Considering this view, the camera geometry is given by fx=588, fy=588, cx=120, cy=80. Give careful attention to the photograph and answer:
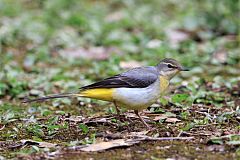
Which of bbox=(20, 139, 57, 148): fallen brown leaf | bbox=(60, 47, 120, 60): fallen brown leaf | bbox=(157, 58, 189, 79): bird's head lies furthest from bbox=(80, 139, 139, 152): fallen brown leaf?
bbox=(60, 47, 120, 60): fallen brown leaf

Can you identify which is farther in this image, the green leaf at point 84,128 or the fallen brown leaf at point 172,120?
the fallen brown leaf at point 172,120

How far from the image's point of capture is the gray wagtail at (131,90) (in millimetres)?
6578

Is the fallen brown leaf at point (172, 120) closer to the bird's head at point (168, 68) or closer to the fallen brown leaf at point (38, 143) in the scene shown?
the bird's head at point (168, 68)

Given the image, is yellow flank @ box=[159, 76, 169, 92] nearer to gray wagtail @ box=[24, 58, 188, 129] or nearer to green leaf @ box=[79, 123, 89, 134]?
gray wagtail @ box=[24, 58, 188, 129]

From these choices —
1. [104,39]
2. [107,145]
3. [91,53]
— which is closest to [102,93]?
[107,145]

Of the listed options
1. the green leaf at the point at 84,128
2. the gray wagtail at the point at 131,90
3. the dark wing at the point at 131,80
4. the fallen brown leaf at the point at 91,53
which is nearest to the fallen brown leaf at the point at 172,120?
the gray wagtail at the point at 131,90

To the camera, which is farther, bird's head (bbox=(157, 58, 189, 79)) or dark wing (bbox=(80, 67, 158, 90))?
bird's head (bbox=(157, 58, 189, 79))

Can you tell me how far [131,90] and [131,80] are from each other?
157 mm

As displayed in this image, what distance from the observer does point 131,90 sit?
21.8 ft

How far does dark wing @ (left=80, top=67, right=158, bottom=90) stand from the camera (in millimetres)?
6613

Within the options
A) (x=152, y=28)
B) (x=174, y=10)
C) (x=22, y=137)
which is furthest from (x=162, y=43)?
(x=22, y=137)

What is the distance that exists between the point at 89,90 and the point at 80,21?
6837mm

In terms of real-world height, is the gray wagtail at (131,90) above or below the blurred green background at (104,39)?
below

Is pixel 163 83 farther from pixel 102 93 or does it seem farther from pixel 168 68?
pixel 102 93
